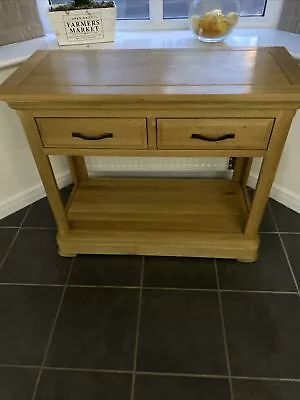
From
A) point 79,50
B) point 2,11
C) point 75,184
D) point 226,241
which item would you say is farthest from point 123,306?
point 2,11

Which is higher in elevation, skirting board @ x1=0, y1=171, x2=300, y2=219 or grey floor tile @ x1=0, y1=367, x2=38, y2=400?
skirting board @ x1=0, y1=171, x2=300, y2=219

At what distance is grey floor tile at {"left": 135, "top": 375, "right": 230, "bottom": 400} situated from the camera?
1132 millimetres

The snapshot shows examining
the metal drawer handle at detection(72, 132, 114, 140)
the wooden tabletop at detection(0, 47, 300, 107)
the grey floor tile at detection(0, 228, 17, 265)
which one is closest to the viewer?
the wooden tabletop at detection(0, 47, 300, 107)

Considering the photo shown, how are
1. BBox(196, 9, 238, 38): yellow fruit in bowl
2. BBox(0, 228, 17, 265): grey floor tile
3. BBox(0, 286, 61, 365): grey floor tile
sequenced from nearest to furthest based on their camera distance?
BBox(0, 286, 61, 365): grey floor tile < BBox(196, 9, 238, 38): yellow fruit in bowl < BBox(0, 228, 17, 265): grey floor tile

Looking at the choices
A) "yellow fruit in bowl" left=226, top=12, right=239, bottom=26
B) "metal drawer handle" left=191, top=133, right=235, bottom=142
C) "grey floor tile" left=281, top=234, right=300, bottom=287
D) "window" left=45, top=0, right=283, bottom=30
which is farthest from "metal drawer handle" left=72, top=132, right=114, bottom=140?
"grey floor tile" left=281, top=234, right=300, bottom=287

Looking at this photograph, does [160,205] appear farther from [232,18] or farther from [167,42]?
[232,18]

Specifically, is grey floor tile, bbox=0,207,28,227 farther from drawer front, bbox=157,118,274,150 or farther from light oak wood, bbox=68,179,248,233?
drawer front, bbox=157,118,274,150

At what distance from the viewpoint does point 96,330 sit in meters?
1.32

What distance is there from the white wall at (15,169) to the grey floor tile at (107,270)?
1.60 ft

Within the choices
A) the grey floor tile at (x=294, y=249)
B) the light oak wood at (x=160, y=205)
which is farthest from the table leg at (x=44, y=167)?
the grey floor tile at (x=294, y=249)

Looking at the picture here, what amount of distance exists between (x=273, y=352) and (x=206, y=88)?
0.92 meters

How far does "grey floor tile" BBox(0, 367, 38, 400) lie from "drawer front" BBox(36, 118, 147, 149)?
785 millimetres

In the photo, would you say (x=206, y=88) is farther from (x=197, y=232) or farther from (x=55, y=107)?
(x=197, y=232)

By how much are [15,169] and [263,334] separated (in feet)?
4.30
